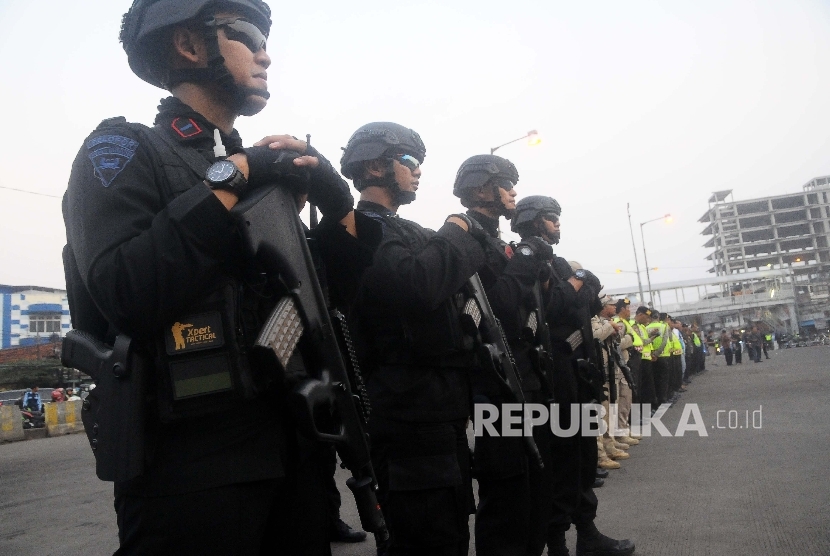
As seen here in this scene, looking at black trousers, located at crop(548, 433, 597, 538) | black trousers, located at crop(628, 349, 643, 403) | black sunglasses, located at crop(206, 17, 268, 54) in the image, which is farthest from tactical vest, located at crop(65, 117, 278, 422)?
black trousers, located at crop(628, 349, 643, 403)

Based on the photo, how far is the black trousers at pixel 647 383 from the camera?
1287 cm

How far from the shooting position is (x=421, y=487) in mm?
2613

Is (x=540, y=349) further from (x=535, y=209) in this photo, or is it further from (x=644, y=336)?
(x=644, y=336)

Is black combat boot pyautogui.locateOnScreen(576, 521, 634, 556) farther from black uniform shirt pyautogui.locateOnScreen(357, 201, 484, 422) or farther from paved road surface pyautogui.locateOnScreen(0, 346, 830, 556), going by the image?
black uniform shirt pyautogui.locateOnScreen(357, 201, 484, 422)

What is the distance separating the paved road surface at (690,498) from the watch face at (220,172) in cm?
383

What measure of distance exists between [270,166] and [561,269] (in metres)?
3.71

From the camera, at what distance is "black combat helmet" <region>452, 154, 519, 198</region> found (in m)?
3.95

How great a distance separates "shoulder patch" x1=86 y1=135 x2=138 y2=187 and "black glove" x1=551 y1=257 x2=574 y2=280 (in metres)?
3.73

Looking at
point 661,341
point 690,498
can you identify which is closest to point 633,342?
point 661,341

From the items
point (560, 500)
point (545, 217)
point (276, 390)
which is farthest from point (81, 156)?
point (545, 217)

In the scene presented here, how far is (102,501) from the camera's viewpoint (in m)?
7.18

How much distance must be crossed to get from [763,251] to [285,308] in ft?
450

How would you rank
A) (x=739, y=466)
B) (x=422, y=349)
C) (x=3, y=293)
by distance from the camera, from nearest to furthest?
(x=422, y=349), (x=739, y=466), (x=3, y=293)

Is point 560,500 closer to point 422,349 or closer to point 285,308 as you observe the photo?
point 422,349
